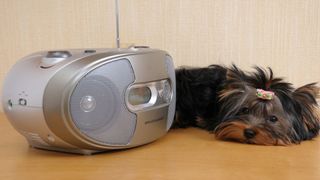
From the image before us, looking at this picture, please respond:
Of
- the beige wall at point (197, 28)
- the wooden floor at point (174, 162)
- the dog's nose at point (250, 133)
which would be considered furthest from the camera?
the beige wall at point (197, 28)

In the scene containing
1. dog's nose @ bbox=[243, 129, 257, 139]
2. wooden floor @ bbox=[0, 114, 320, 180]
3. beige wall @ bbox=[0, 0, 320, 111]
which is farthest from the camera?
beige wall @ bbox=[0, 0, 320, 111]

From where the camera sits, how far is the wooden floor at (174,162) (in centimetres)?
66

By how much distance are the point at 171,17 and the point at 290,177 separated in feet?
2.16

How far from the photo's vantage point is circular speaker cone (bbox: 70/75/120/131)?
2.25ft

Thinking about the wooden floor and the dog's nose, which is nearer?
the wooden floor

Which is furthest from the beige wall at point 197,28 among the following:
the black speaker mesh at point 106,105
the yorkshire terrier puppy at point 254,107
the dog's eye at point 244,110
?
→ the black speaker mesh at point 106,105

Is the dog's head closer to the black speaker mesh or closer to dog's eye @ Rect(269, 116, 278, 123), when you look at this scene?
dog's eye @ Rect(269, 116, 278, 123)

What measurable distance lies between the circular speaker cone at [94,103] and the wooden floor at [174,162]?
8cm

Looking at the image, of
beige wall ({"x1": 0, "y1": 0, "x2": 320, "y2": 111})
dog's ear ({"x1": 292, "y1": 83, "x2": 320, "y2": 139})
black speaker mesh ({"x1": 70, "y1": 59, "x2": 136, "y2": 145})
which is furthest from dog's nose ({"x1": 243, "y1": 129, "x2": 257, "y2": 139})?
beige wall ({"x1": 0, "y1": 0, "x2": 320, "y2": 111})

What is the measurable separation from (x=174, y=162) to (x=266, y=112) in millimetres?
267

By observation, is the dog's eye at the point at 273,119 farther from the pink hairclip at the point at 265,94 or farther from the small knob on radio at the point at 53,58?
the small knob on radio at the point at 53,58

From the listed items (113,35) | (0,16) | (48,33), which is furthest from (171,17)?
(0,16)

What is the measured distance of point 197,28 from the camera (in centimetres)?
118

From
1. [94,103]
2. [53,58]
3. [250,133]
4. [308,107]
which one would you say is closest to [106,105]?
[94,103]
